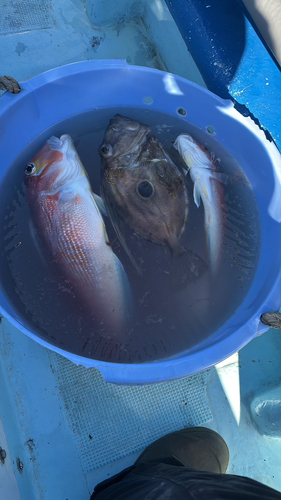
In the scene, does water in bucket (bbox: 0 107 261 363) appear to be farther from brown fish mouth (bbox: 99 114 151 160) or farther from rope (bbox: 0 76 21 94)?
rope (bbox: 0 76 21 94)

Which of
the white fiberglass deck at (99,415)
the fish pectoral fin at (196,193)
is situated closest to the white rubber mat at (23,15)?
the white fiberglass deck at (99,415)

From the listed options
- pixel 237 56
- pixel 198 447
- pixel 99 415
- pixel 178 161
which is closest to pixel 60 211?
pixel 178 161

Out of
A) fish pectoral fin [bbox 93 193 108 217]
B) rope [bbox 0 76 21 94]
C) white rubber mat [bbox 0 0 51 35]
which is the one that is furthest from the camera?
white rubber mat [bbox 0 0 51 35]

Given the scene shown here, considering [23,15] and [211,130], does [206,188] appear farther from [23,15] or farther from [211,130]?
[23,15]

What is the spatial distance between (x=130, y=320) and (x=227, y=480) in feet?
2.52

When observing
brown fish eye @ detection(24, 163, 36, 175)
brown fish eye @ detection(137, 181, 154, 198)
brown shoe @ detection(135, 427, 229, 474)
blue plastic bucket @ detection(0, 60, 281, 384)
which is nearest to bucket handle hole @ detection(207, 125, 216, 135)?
blue plastic bucket @ detection(0, 60, 281, 384)

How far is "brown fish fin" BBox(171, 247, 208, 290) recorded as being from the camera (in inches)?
72.6

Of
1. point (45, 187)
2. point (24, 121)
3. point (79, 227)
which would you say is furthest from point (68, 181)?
point (24, 121)

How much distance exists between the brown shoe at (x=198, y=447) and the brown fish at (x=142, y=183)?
899 mm

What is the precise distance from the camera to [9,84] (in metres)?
1.51

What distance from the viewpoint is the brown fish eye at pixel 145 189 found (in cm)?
175

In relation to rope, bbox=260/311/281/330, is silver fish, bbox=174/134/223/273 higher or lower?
higher

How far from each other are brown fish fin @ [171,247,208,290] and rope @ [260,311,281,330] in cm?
49

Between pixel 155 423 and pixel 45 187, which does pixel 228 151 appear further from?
pixel 155 423
